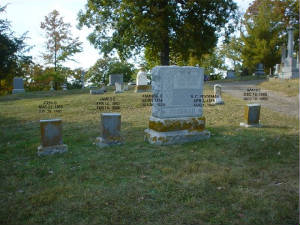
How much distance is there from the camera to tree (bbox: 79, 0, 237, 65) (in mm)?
16406

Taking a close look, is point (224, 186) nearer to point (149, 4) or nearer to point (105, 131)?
point (105, 131)

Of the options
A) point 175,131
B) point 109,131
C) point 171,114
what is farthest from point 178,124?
point 109,131

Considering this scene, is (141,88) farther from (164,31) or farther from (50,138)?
(50,138)

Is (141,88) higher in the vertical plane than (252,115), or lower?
higher

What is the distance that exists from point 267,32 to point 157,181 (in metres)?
30.7

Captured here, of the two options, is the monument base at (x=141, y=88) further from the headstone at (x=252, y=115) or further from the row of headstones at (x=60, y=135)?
the row of headstones at (x=60, y=135)

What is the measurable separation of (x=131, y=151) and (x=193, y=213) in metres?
2.46

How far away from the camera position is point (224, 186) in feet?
11.2

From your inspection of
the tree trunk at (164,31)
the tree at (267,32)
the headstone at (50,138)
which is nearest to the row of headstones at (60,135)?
the headstone at (50,138)

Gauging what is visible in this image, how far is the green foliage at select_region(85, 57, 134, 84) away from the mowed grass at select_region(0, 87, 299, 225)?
3258 cm

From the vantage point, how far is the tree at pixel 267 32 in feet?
94.7

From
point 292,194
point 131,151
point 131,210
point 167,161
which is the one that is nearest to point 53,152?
point 131,151

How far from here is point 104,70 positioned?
38625 mm

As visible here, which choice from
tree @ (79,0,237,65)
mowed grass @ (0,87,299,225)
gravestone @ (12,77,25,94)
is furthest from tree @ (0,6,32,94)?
mowed grass @ (0,87,299,225)
